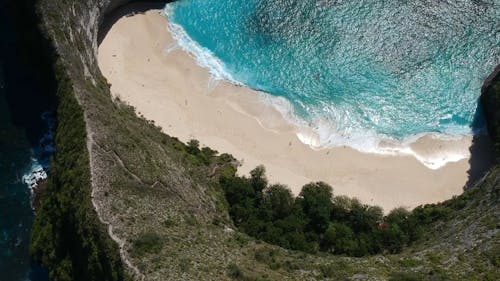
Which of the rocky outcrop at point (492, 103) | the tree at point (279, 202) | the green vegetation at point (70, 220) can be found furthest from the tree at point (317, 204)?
the rocky outcrop at point (492, 103)

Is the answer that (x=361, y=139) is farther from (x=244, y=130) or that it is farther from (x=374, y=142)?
(x=244, y=130)

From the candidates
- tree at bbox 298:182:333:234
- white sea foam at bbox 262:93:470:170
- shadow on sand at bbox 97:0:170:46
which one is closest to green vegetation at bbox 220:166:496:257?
tree at bbox 298:182:333:234

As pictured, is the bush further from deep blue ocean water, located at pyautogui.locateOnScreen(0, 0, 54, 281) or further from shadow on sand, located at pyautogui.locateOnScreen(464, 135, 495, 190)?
shadow on sand, located at pyautogui.locateOnScreen(464, 135, 495, 190)

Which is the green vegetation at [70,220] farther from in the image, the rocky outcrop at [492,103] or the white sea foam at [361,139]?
the rocky outcrop at [492,103]

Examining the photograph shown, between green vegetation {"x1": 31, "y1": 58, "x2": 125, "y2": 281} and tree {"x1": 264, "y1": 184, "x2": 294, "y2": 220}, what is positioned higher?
tree {"x1": 264, "y1": 184, "x2": 294, "y2": 220}

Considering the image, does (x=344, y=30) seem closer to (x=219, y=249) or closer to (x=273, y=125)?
(x=273, y=125)

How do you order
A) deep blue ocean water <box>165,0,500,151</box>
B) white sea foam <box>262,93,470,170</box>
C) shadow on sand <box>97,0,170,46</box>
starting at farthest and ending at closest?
shadow on sand <box>97,0,170,46</box>, deep blue ocean water <box>165,0,500,151</box>, white sea foam <box>262,93,470,170</box>
